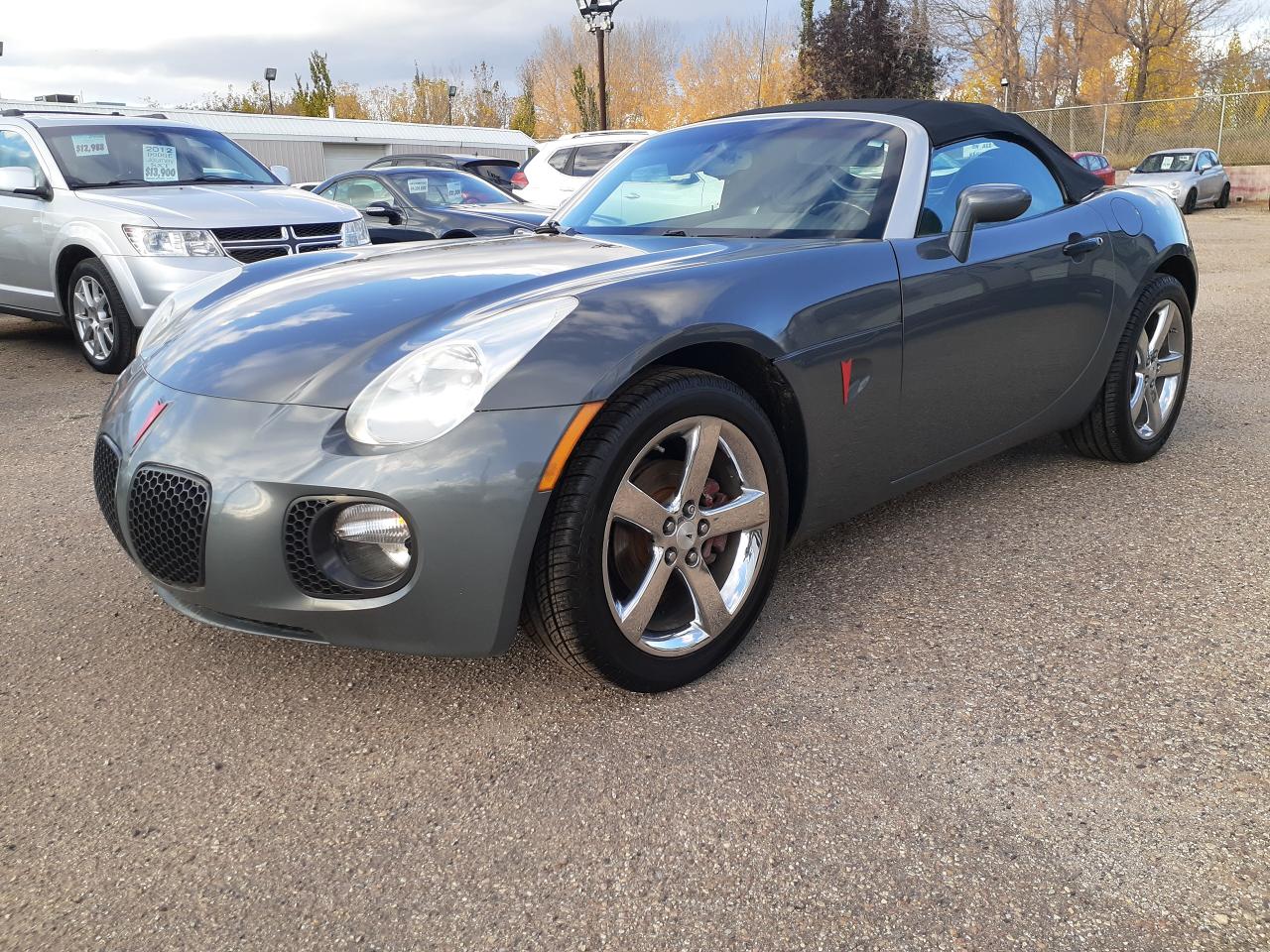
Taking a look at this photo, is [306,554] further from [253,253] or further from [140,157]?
[140,157]

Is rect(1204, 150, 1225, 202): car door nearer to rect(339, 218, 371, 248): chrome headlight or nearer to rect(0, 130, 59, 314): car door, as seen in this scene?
rect(339, 218, 371, 248): chrome headlight

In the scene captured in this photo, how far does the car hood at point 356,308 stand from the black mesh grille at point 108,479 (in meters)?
0.21

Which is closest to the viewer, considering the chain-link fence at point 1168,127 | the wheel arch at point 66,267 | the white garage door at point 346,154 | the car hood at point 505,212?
the wheel arch at point 66,267

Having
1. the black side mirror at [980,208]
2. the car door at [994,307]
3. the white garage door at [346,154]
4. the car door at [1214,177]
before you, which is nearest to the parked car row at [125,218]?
the car door at [994,307]

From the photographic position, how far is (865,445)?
2797mm

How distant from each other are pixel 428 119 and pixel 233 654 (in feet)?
214

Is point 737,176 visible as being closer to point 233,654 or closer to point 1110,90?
point 233,654

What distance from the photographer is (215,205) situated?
6488mm

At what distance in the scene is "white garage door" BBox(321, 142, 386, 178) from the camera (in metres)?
35.8

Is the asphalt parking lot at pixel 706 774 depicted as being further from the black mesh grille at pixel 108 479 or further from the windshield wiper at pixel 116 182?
the windshield wiper at pixel 116 182

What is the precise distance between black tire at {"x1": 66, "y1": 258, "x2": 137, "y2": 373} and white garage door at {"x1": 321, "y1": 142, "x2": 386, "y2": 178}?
3093 cm

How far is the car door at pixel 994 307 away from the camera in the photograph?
2.92 meters

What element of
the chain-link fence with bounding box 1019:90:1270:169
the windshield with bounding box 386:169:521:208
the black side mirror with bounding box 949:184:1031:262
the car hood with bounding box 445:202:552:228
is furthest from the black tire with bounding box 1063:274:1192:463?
the chain-link fence with bounding box 1019:90:1270:169

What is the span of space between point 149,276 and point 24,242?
4.30 feet
